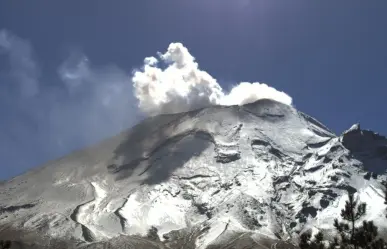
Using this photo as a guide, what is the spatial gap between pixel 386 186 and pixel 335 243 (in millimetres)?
6153

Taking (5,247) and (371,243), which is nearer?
(371,243)

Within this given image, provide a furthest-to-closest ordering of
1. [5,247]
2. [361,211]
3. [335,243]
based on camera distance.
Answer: [5,247] → [335,243] → [361,211]

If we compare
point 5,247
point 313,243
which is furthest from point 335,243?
point 5,247

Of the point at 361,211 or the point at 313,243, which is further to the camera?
the point at 313,243

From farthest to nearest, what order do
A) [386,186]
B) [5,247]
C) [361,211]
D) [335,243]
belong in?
[5,247] < [335,243] < [361,211] < [386,186]

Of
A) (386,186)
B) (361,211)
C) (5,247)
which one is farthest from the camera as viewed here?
(5,247)

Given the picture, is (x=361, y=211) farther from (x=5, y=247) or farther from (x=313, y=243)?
(x=5, y=247)

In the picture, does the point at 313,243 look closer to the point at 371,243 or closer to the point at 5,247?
the point at 371,243

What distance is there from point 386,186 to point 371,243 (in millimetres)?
4401

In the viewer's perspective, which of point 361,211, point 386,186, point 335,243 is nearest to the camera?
point 386,186

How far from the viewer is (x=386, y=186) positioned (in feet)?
88.2

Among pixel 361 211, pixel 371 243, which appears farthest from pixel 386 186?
pixel 371 243

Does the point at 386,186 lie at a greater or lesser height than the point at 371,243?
greater

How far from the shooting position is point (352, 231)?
29.3 m
